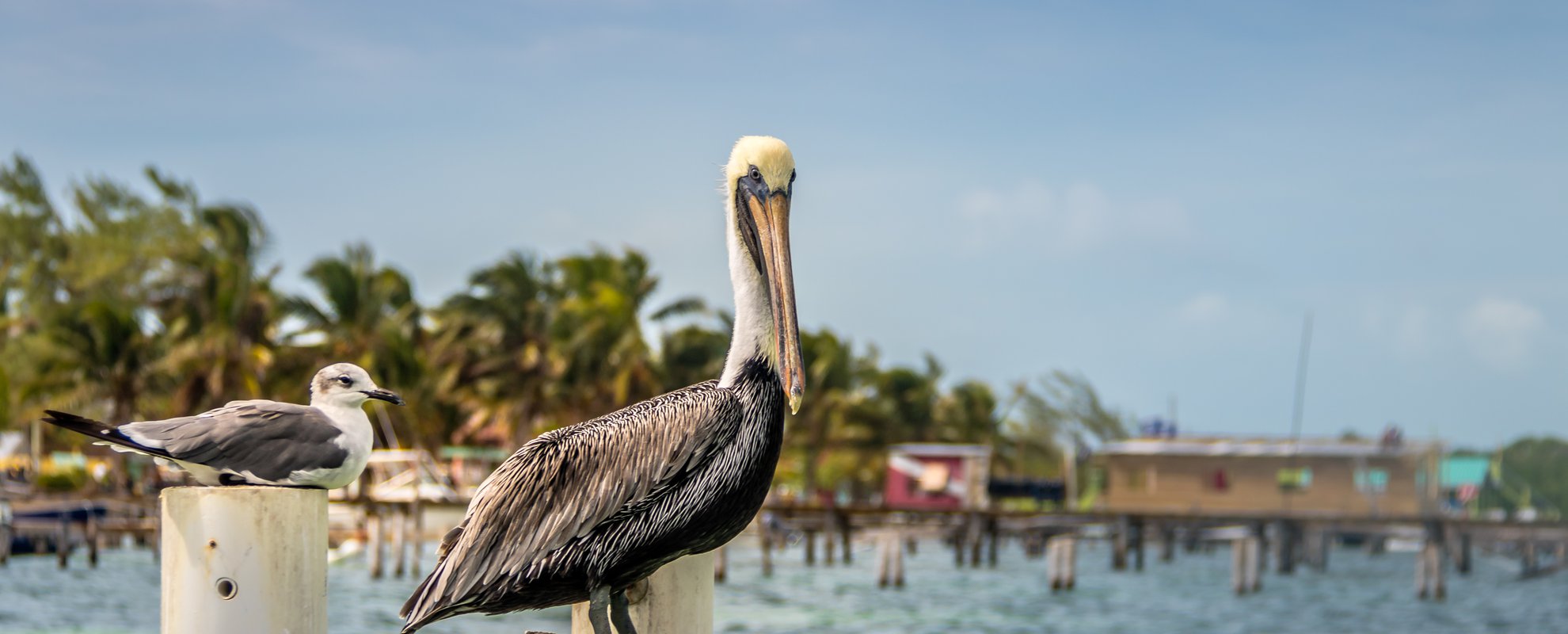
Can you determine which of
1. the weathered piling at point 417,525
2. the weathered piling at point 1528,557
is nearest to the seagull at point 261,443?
the weathered piling at point 417,525

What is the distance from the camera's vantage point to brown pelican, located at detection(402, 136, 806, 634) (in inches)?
157

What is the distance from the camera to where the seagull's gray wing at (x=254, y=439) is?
4414 millimetres

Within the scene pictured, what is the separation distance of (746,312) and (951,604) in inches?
1548

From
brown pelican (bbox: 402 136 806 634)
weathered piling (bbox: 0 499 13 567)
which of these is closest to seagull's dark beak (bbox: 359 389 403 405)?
brown pelican (bbox: 402 136 806 634)

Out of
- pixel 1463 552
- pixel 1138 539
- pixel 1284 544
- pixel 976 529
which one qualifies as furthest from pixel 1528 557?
Answer: pixel 976 529

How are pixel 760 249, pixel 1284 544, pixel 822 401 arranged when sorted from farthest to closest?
pixel 822 401 → pixel 1284 544 → pixel 760 249

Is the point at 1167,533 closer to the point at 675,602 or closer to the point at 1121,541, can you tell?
the point at 1121,541

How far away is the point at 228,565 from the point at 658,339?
48.8 meters

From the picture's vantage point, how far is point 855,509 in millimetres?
46969

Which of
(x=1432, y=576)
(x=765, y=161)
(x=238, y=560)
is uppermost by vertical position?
(x=765, y=161)

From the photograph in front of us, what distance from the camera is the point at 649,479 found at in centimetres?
400

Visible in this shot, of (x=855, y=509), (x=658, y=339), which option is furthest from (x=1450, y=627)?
(x=658, y=339)

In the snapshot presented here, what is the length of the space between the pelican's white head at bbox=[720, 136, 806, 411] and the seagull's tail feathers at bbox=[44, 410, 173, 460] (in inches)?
65.1

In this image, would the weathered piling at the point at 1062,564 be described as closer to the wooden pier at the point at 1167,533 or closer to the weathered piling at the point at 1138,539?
the wooden pier at the point at 1167,533
